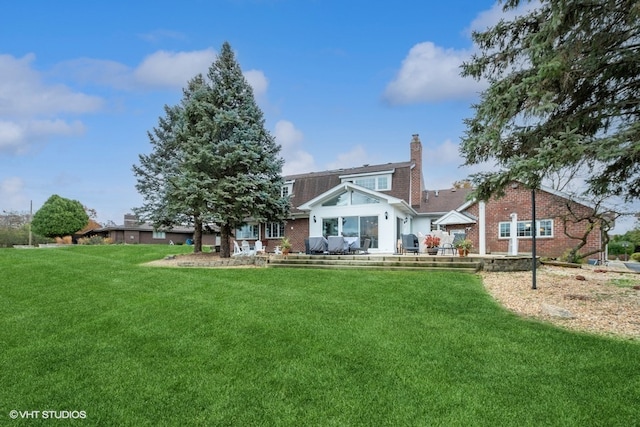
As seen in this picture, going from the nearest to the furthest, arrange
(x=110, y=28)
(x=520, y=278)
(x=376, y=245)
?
(x=520, y=278)
(x=110, y=28)
(x=376, y=245)

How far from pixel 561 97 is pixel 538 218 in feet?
45.9

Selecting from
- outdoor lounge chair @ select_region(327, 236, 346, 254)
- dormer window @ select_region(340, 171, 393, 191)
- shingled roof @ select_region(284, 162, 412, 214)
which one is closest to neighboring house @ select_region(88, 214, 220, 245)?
shingled roof @ select_region(284, 162, 412, 214)

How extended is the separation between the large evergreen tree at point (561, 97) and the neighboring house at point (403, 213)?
8.82m

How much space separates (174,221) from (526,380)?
17741 mm

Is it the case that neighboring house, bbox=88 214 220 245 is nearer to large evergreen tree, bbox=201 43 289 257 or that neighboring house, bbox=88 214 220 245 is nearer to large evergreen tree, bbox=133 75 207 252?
large evergreen tree, bbox=133 75 207 252

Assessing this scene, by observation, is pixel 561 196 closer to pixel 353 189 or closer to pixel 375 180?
pixel 353 189

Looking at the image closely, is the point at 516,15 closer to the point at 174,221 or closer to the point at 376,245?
the point at 376,245

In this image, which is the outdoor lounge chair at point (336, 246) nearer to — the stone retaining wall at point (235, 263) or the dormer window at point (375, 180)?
the stone retaining wall at point (235, 263)

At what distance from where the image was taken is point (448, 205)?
2297 centimetres

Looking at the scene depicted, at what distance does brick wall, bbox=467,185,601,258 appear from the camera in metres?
17.2

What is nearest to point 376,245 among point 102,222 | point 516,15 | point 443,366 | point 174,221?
point 174,221

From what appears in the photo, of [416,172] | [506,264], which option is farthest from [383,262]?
[416,172]

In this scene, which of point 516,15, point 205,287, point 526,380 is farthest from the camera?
point 205,287

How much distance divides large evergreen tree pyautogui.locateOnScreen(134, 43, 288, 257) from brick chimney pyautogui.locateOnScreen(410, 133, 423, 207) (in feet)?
31.6
